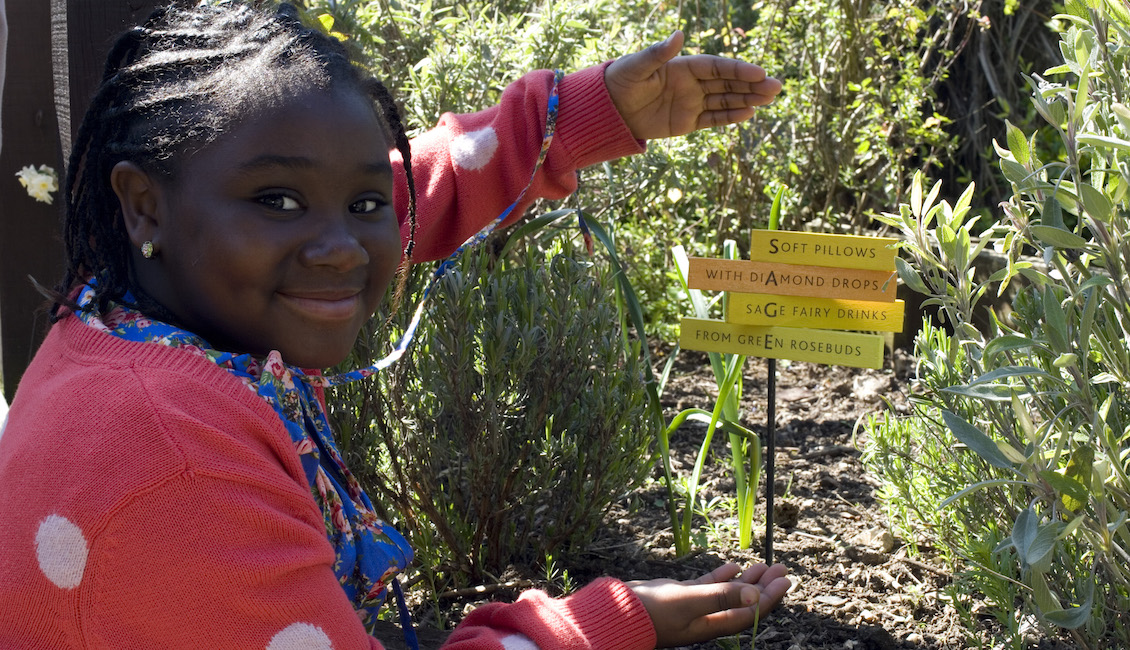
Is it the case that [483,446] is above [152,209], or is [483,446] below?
below

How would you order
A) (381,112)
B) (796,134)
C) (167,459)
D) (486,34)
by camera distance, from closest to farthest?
(167,459)
(381,112)
(486,34)
(796,134)

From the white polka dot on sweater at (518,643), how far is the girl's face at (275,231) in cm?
46

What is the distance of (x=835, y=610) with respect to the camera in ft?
7.02

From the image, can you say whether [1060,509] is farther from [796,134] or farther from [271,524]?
[796,134]

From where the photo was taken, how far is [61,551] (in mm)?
1074

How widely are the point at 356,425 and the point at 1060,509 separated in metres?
1.42

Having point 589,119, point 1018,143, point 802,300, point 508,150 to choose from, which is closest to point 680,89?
point 589,119

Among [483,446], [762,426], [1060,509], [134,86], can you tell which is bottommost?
[762,426]

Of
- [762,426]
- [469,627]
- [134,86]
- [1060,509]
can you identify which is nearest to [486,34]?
[762,426]

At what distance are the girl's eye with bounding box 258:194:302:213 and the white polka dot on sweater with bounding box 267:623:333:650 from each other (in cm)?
51

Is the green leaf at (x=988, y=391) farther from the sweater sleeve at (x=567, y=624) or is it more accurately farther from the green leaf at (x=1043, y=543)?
the sweater sleeve at (x=567, y=624)

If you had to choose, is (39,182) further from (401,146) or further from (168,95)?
(168,95)

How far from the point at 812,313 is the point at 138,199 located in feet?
4.23

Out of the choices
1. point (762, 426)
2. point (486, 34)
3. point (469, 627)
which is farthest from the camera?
point (762, 426)
